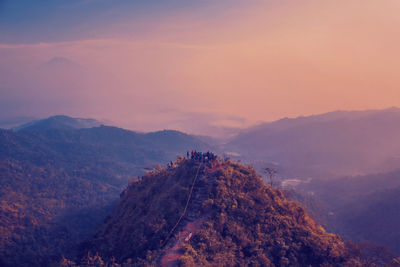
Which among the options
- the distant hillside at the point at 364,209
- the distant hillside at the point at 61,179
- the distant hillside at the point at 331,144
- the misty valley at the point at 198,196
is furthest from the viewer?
the distant hillside at the point at 331,144

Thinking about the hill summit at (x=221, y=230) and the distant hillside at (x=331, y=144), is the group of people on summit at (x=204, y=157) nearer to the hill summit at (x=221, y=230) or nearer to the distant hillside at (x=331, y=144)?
the hill summit at (x=221, y=230)

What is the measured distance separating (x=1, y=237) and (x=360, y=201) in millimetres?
72073

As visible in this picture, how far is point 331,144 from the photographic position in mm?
147125

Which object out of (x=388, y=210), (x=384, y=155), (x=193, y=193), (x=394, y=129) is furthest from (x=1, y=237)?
(x=394, y=129)

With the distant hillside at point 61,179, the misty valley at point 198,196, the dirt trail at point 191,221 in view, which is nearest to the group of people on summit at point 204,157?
the misty valley at point 198,196

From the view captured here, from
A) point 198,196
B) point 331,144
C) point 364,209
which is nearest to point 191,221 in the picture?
point 198,196

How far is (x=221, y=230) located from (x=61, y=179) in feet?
275

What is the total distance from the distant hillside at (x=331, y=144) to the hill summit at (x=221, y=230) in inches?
3704

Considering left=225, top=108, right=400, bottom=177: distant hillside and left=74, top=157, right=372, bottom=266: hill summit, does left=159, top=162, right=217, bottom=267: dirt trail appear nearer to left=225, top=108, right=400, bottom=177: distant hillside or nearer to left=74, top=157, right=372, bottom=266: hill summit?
left=74, top=157, right=372, bottom=266: hill summit

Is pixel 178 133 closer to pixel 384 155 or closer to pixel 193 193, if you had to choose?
pixel 384 155

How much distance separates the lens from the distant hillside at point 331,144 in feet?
398

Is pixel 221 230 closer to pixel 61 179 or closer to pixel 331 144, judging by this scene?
pixel 61 179

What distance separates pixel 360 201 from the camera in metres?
70.2

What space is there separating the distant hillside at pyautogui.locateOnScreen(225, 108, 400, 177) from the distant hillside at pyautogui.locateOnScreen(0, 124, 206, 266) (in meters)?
42.2
